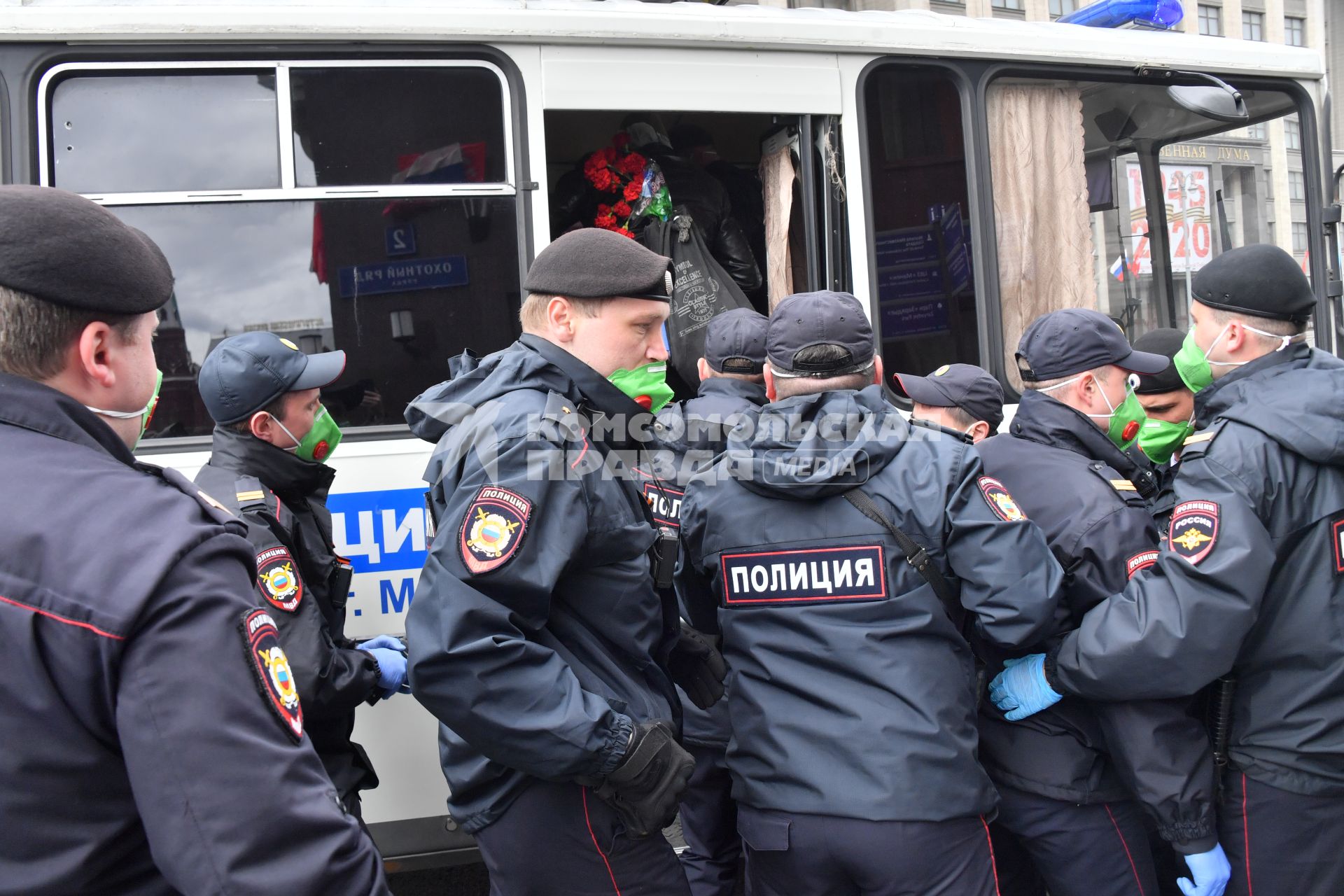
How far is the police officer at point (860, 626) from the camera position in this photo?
2.09 meters

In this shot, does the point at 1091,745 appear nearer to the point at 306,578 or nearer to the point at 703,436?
the point at 703,436

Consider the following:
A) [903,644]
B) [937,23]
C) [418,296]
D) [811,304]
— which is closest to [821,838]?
[903,644]

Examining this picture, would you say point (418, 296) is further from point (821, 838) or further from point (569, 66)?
point (821, 838)

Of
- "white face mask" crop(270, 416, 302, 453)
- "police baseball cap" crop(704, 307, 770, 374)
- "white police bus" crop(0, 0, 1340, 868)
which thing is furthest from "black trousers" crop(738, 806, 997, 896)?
"police baseball cap" crop(704, 307, 770, 374)

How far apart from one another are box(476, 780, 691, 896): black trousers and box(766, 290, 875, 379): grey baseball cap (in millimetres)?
1082

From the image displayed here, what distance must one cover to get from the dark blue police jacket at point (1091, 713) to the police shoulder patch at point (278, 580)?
1.76 metres

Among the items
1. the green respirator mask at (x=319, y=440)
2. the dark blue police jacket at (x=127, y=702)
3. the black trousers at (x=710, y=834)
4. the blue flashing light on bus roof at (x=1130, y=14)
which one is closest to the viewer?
the dark blue police jacket at (x=127, y=702)

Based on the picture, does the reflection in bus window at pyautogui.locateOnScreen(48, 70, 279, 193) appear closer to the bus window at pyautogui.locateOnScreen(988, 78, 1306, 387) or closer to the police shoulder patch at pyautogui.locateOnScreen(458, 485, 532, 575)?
the police shoulder patch at pyautogui.locateOnScreen(458, 485, 532, 575)

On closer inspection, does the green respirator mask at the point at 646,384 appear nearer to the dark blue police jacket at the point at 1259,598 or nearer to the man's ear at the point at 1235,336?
the dark blue police jacket at the point at 1259,598

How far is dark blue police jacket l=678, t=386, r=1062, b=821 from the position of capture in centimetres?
210

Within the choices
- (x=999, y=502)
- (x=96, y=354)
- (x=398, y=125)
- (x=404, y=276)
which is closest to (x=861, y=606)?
(x=999, y=502)

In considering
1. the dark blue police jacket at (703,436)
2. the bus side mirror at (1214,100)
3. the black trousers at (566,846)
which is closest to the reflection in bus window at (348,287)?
the dark blue police jacket at (703,436)

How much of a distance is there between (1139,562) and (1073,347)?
24.9 inches

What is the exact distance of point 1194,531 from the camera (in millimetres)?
2238
